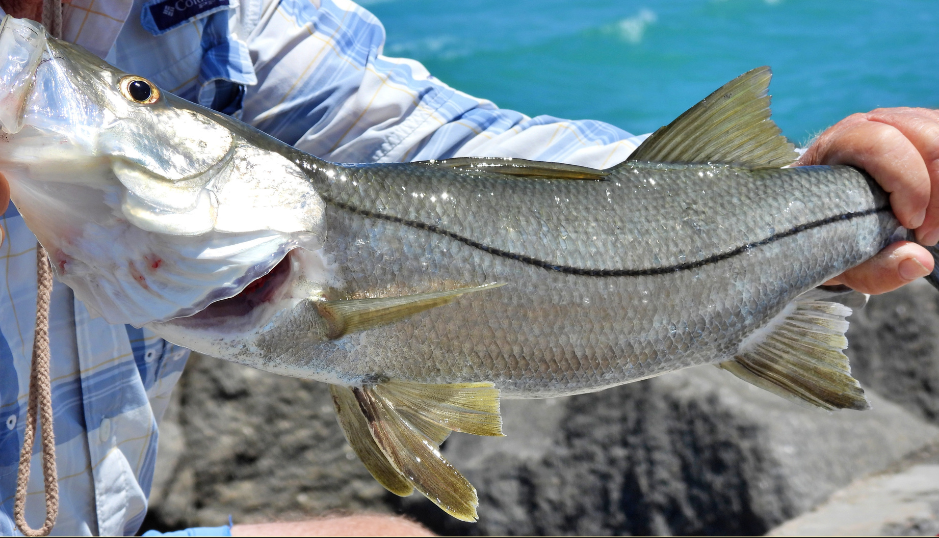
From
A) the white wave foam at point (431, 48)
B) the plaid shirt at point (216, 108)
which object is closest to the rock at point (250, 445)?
the plaid shirt at point (216, 108)

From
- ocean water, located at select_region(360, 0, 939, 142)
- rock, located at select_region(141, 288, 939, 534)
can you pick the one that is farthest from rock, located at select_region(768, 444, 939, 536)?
ocean water, located at select_region(360, 0, 939, 142)

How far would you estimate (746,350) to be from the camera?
1620mm

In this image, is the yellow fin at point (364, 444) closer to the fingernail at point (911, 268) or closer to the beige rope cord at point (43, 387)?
the beige rope cord at point (43, 387)

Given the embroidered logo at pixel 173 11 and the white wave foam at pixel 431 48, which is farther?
the white wave foam at pixel 431 48

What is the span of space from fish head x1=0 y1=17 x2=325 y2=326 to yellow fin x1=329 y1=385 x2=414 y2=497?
266mm

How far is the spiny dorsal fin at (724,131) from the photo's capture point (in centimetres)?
159

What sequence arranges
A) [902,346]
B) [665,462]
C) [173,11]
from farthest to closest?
[902,346] < [665,462] < [173,11]

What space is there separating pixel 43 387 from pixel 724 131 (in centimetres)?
147

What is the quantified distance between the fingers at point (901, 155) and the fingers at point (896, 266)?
0.18 feet

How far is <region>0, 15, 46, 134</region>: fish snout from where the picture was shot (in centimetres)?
100

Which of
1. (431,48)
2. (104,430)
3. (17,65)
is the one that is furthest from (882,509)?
(431,48)

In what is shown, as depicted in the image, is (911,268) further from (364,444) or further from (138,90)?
(138,90)

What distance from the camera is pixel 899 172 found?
1.65 meters

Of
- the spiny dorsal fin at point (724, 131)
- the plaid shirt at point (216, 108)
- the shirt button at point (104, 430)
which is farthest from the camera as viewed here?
the shirt button at point (104, 430)
